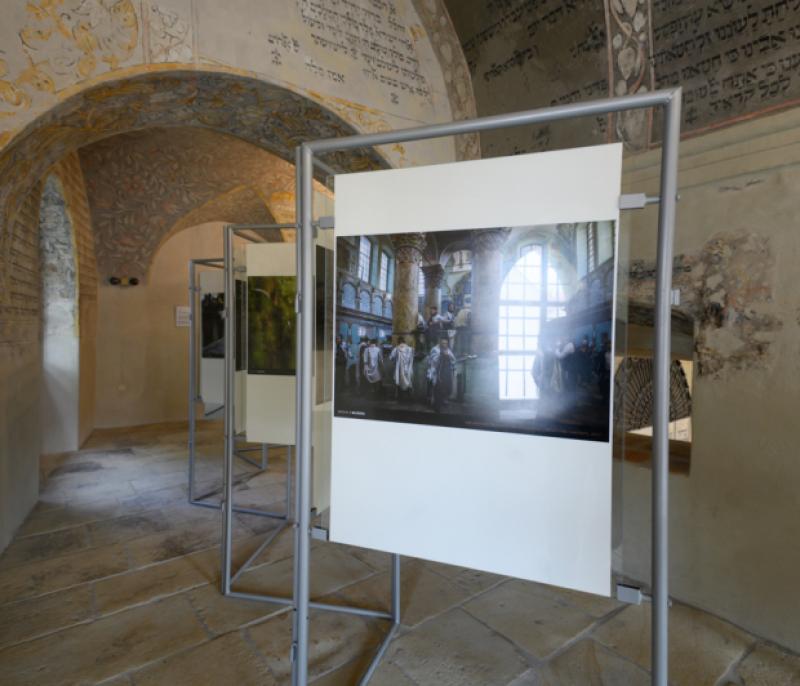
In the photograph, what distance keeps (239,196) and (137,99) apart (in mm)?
5355

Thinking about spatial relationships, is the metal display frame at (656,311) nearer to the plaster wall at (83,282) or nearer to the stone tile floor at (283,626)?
the stone tile floor at (283,626)

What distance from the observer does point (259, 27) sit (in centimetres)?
326

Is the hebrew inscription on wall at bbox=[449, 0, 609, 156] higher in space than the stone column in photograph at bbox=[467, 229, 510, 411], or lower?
higher

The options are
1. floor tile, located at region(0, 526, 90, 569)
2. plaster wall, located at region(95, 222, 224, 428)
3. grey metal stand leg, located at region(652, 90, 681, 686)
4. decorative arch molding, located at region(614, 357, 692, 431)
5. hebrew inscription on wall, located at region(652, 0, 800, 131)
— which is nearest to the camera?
grey metal stand leg, located at region(652, 90, 681, 686)

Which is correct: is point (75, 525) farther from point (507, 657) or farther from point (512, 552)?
point (512, 552)

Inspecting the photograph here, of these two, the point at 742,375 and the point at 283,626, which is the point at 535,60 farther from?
the point at 283,626

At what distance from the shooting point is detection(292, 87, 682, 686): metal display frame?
1285mm

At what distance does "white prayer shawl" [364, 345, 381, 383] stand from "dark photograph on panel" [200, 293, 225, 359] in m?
3.10

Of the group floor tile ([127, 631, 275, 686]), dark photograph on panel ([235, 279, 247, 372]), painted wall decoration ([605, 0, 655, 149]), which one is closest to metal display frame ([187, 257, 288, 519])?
dark photograph on panel ([235, 279, 247, 372])

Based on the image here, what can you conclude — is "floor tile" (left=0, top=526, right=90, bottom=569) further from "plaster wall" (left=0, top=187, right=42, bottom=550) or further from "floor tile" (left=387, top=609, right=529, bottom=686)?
"floor tile" (left=387, top=609, right=529, bottom=686)

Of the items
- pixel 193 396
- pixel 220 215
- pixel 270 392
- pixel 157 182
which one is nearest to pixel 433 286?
pixel 270 392

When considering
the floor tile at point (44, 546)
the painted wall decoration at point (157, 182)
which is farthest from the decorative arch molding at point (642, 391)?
the painted wall decoration at point (157, 182)

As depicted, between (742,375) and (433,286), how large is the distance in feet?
7.00

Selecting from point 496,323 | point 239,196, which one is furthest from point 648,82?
point 239,196
